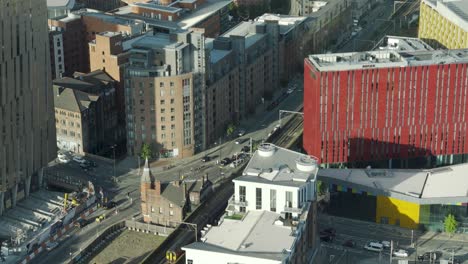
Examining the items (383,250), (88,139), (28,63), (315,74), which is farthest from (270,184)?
(88,139)

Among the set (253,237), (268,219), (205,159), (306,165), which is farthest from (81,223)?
(253,237)

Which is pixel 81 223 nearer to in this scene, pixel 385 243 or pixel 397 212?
pixel 385 243

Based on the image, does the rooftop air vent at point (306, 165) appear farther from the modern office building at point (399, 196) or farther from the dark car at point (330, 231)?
the modern office building at point (399, 196)

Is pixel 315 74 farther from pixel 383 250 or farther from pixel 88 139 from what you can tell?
pixel 88 139

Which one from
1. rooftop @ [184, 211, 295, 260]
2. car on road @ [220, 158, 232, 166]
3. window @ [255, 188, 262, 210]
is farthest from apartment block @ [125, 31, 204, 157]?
rooftop @ [184, 211, 295, 260]

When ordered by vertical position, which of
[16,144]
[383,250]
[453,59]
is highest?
[453,59]

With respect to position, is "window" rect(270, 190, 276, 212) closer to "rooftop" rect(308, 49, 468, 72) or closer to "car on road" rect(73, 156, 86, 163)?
"rooftop" rect(308, 49, 468, 72)
